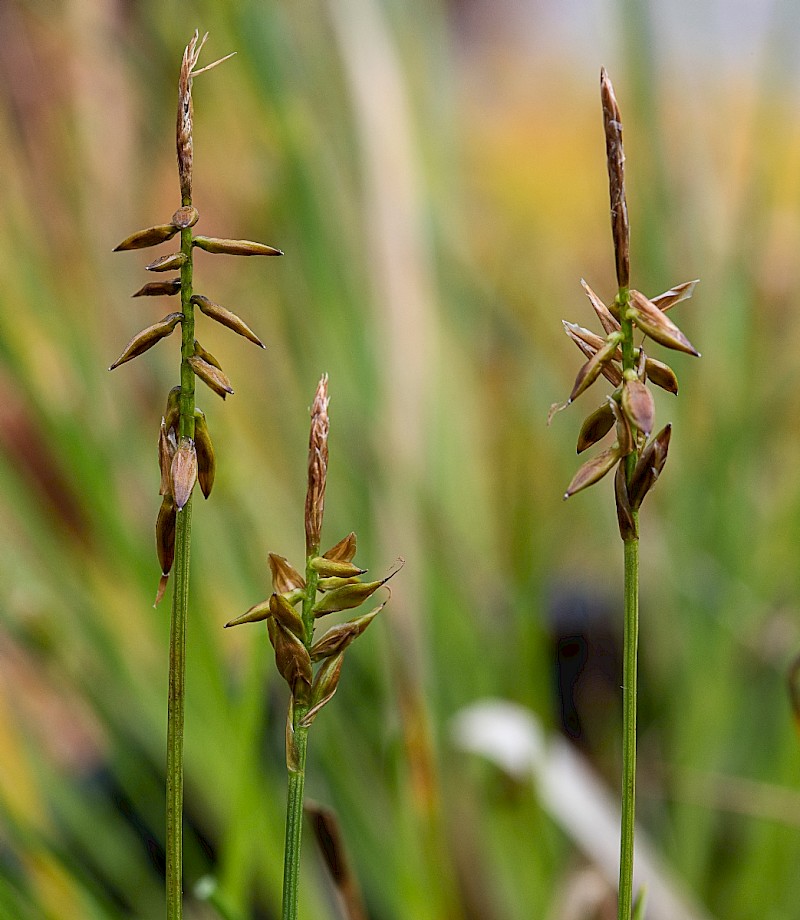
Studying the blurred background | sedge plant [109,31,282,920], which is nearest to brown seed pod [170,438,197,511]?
sedge plant [109,31,282,920]

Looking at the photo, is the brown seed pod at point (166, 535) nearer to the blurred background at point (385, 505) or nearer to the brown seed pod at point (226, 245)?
the brown seed pod at point (226, 245)

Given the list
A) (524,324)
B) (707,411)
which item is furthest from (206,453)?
(524,324)

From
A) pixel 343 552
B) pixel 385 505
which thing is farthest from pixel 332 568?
pixel 385 505

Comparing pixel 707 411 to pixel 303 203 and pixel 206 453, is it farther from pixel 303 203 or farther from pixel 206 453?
pixel 206 453

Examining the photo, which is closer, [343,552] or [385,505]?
[343,552]

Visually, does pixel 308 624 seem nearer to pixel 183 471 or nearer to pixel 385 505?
pixel 183 471

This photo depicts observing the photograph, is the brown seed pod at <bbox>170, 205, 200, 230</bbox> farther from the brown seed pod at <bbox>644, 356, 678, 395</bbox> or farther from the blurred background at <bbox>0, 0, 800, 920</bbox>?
the blurred background at <bbox>0, 0, 800, 920</bbox>
